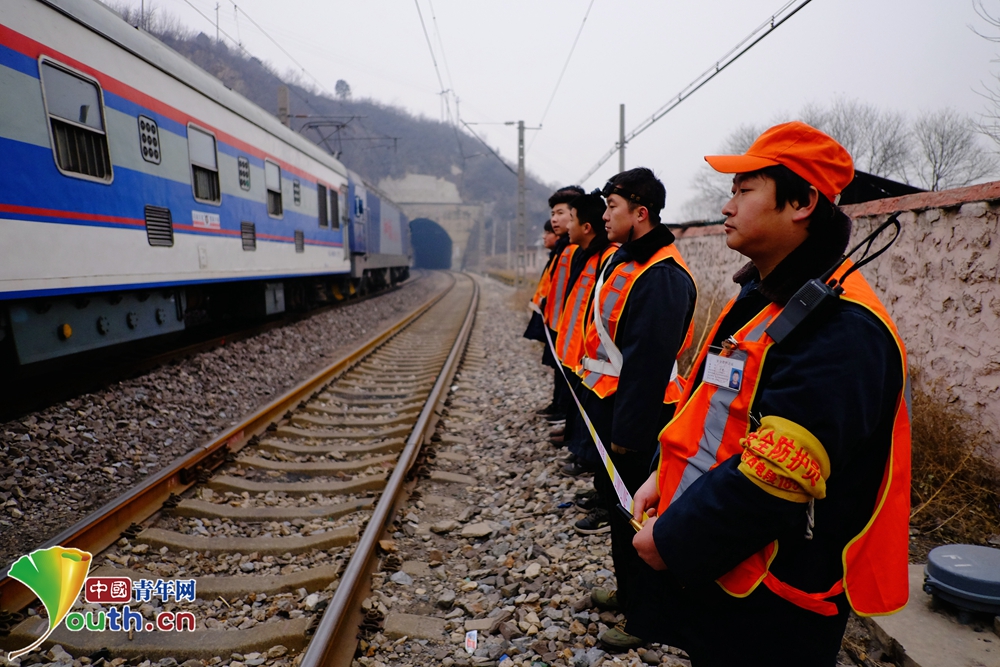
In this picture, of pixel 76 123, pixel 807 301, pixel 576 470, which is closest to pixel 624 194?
pixel 807 301

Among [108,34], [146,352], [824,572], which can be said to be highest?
[108,34]

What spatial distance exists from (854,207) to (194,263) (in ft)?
24.0

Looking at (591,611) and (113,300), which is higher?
(113,300)

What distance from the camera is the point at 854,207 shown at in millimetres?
5461

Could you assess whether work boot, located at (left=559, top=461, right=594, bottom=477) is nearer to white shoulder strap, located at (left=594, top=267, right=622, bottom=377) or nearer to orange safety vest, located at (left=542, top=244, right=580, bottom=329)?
orange safety vest, located at (left=542, top=244, right=580, bottom=329)

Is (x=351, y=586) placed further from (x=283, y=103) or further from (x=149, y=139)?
(x=283, y=103)

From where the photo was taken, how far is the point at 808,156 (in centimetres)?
143

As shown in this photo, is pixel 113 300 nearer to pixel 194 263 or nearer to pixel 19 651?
pixel 194 263

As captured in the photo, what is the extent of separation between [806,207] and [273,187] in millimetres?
9653

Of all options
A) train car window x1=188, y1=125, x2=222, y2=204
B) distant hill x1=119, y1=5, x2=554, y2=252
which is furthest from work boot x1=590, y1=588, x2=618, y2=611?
distant hill x1=119, y1=5, x2=554, y2=252

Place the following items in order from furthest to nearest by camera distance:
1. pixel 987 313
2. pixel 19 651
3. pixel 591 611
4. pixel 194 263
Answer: pixel 194 263 → pixel 987 313 → pixel 591 611 → pixel 19 651

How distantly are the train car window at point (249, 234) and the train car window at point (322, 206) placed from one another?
3.68m

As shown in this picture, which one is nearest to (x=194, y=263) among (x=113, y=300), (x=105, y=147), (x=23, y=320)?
(x=113, y=300)

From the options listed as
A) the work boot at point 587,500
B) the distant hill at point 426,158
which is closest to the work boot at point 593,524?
the work boot at point 587,500
